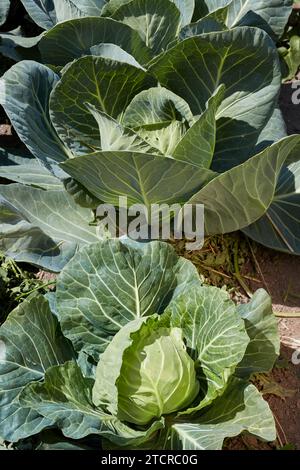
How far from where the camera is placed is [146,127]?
2.49m

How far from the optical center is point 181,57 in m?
2.55

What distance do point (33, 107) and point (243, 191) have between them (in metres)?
0.82

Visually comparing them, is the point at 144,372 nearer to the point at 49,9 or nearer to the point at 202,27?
the point at 202,27

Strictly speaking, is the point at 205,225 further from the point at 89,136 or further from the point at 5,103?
the point at 5,103

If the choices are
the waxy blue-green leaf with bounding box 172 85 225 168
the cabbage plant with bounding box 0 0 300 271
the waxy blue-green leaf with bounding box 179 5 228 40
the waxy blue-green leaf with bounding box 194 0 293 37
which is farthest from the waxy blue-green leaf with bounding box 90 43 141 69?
the waxy blue-green leaf with bounding box 194 0 293 37

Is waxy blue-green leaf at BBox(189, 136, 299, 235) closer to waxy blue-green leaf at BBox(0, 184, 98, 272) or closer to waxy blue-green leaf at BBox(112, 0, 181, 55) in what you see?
waxy blue-green leaf at BBox(0, 184, 98, 272)

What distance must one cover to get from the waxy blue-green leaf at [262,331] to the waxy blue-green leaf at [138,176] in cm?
44

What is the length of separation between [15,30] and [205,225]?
4.89 feet

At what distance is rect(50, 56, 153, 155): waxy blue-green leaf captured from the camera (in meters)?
2.47

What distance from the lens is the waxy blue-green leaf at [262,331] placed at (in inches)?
85.5

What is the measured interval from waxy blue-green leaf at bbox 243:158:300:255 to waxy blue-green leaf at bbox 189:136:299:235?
0.18 metres

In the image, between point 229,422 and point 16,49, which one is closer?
point 229,422

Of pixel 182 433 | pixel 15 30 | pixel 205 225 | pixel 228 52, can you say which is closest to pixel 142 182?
pixel 205 225

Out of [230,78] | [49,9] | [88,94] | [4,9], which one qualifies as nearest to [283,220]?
[230,78]
